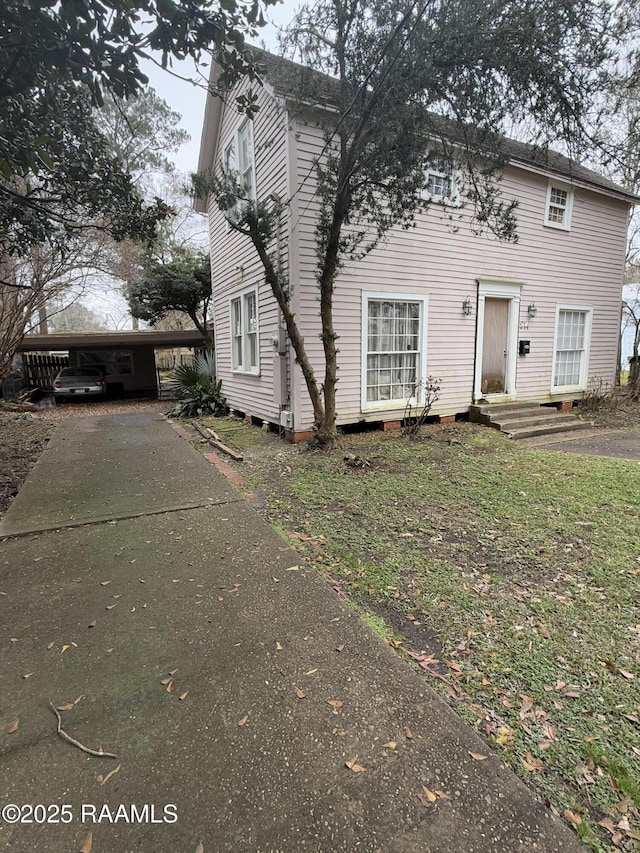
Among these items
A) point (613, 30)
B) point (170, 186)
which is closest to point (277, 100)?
point (613, 30)

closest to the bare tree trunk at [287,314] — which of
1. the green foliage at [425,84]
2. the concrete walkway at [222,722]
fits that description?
the green foliage at [425,84]

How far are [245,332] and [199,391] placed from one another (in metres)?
2.84

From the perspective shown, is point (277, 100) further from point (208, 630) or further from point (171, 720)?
point (171, 720)

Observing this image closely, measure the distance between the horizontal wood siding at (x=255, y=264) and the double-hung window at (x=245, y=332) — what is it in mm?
185

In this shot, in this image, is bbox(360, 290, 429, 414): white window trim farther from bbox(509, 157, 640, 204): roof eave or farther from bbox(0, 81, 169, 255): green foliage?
bbox(0, 81, 169, 255): green foliage

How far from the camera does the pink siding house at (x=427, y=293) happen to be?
7.15 metres

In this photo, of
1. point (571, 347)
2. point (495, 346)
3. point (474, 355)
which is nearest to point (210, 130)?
point (474, 355)

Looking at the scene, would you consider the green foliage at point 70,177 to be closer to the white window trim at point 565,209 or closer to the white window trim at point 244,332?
the white window trim at point 244,332

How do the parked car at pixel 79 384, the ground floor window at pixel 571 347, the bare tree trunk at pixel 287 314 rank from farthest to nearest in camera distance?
the parked car at pixel 79 384 → the ground floor window at pixel 571 347 → the bare tree trunk at pixel 287 314

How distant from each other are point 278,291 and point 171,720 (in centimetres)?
536

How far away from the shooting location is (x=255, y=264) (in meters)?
8.22

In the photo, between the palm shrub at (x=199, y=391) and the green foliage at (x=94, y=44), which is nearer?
the green foliage at (x=94, y=44)

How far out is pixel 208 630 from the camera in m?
2.47

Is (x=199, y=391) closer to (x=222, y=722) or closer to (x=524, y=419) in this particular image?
(x=524, y=419)
